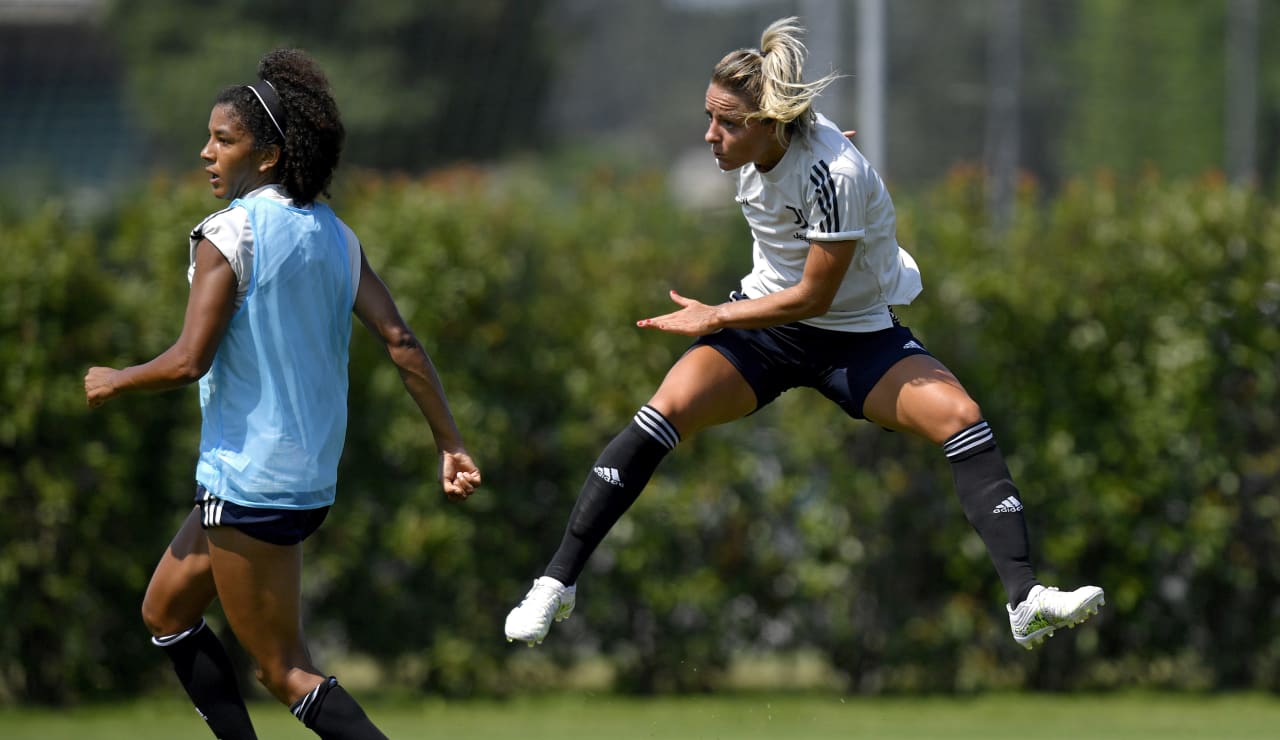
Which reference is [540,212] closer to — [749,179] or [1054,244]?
[1054,244]

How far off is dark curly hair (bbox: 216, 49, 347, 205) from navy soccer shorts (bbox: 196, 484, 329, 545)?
92 cm

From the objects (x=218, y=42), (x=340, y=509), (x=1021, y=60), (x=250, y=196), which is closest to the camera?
(x=250, y=196)

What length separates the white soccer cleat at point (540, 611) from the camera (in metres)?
5.33

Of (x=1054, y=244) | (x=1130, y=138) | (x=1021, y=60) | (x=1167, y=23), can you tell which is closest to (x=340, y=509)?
(x=1054, y=244)

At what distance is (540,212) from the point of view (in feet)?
34.9

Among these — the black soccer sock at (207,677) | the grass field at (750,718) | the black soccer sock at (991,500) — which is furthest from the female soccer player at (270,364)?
the grass field at (750,718)

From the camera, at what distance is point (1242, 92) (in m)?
23.4

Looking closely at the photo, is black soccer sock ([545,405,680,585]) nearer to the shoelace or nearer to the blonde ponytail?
the shoelace

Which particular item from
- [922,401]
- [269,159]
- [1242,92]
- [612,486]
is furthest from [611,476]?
[1242,92]

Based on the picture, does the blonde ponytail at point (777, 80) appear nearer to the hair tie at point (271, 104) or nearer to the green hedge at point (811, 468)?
the hair tie at point (271, 104)

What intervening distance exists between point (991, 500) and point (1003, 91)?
16.4 metres

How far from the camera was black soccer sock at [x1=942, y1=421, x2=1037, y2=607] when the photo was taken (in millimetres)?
5359

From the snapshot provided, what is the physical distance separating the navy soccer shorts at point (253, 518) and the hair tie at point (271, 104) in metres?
1.10

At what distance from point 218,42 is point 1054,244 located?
64.7 feet
